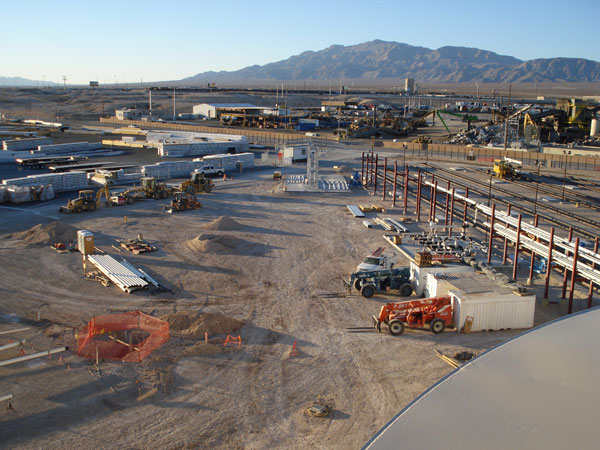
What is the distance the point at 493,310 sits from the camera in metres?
17.1

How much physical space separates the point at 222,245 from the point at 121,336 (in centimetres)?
994

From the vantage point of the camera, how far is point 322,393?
13633 mm

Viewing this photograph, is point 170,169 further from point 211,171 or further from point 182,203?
point 182,203

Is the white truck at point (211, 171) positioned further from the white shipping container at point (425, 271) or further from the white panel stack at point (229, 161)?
the white shipping container at point (425, 271)

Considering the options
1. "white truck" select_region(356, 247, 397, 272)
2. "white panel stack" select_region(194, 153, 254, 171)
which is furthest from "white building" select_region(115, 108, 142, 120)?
"white truck" select_region(356, 247, 397, 272)

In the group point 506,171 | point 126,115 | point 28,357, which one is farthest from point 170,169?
point 126,115

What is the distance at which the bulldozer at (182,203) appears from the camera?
110 ft

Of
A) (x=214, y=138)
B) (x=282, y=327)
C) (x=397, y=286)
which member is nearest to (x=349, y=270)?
(x=397, y=286)

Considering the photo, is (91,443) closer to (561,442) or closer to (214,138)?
(561,442)

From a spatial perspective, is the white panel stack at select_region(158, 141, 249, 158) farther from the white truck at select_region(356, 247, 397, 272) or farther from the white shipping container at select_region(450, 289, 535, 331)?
the white shipping container at select_region(450, 289, 535, 331)

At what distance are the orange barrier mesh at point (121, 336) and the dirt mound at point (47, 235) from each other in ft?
34.7

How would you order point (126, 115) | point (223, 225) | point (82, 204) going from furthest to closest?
point (126, 115)
point (82, 204)
point (223, 225)

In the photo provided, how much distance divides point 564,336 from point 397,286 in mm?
9439

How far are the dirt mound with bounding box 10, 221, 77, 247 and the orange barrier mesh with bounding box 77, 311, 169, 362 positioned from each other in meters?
10.6
